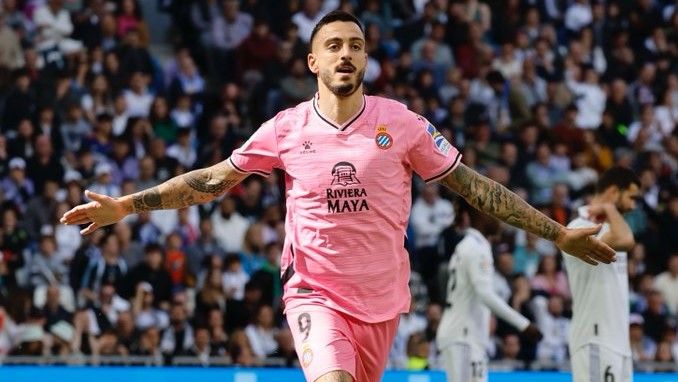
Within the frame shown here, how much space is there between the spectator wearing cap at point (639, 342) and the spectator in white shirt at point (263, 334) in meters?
3.98

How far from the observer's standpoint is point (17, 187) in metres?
17.1

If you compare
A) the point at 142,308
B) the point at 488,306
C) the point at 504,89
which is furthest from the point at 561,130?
the point at 488,306

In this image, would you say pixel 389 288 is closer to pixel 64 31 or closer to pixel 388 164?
pixel 388 164

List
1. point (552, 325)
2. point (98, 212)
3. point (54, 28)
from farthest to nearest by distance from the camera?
point (54, 28) < point (552, 325) < point (98, 212)

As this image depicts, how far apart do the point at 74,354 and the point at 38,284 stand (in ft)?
3.72

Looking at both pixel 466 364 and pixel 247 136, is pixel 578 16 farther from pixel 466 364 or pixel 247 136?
pixel 466 364

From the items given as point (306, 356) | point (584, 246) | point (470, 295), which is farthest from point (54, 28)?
point (584, 246)

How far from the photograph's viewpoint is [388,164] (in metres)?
7.73

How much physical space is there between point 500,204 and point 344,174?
0.83 metres

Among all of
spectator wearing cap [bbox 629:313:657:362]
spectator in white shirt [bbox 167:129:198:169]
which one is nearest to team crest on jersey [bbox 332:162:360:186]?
spectator wearing cap [bbox 629:313:657:362]

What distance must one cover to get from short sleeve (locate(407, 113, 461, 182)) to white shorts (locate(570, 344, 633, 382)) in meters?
3.43

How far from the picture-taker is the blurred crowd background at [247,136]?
1623 cm

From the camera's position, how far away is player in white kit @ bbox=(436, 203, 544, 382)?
11961 mm

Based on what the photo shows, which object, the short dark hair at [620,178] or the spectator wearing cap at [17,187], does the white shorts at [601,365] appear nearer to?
the short dark hair at [620,178]
